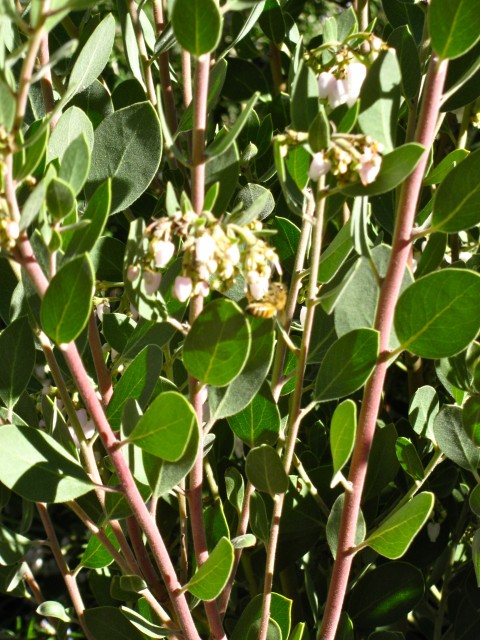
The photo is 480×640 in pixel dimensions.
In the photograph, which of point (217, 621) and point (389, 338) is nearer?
point (389, 338)

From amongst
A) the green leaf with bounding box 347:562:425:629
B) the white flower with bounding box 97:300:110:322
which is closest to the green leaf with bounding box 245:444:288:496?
the white flower with bounding box 97:300:110:322

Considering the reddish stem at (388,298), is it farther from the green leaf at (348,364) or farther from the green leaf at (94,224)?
the green leaf at (94,224)

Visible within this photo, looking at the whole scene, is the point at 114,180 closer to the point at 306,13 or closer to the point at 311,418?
the point at 311,418

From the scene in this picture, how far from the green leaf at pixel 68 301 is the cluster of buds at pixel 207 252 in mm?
57

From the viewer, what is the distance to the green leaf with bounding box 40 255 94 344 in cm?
53

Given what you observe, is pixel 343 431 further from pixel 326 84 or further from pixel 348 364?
pixel 326 84

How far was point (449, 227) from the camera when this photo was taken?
647mm

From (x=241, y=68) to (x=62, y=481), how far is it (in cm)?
75

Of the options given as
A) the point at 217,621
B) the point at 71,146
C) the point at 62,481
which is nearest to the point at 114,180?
the point at 71,146

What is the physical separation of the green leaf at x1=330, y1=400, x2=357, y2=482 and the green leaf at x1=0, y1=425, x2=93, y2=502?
212mm

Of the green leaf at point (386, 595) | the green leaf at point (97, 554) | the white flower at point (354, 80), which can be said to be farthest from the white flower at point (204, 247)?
the green leaf at point (386, 595)

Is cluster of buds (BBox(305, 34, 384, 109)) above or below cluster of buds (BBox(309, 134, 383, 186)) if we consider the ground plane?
above

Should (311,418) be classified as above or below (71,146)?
below

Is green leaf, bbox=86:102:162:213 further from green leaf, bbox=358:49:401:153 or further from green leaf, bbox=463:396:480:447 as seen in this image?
green leaf, bbox=463:396:480:447
